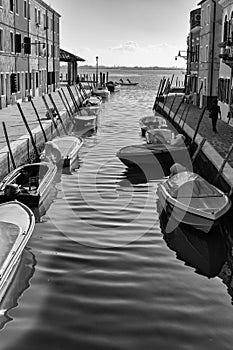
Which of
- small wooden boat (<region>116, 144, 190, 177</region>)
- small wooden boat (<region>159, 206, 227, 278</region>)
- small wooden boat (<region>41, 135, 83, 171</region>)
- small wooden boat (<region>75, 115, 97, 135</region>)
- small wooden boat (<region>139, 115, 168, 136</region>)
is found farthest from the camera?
small wooden boat (<region>75, 115, 97, 135</region>)

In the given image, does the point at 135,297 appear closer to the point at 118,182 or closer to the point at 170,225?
the point at 170,225

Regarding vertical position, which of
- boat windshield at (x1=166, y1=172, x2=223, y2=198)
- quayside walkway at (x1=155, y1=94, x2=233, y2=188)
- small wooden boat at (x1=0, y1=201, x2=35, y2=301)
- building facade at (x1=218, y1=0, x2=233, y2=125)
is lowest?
small wooden boat at (x1=0, y1=201, x2=35, y2=301)

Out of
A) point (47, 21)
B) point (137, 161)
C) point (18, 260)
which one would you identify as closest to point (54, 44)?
point (47, 21)

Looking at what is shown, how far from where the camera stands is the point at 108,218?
11578 millimetres

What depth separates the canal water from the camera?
6.77 metres

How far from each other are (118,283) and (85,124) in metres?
18.5

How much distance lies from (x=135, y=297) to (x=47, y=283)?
1.44 meters

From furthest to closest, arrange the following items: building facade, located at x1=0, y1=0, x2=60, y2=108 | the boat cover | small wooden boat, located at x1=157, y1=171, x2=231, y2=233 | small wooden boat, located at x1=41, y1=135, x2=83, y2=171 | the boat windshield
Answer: building facade, located at x1=0, y1=0, x2=60, y2=108 < small wooden boat, located at x1=41, y1=135, x2=83, y2=171 < the boat windshield < small wooden boat, located at x1=157, y1=171, x2=231, y2=233 < the boat cover

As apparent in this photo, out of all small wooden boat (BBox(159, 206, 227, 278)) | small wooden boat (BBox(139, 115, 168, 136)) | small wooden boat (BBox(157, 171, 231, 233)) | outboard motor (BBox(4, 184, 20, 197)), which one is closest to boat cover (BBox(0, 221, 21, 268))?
outboard motor (BBox(4, 184, 20, 197))

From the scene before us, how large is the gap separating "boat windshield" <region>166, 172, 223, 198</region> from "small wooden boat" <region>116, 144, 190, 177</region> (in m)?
4.37

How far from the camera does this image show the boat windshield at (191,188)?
11047mm

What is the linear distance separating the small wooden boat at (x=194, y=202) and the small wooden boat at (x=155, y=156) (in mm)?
4553

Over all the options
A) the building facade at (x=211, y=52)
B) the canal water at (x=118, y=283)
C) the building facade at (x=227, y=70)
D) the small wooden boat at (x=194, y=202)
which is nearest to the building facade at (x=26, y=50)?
the building facade at (x=211, y=52)

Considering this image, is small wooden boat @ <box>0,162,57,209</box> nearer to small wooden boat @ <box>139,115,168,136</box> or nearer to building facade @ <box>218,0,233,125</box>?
building facade @ <box>218,0,233,125</box>
